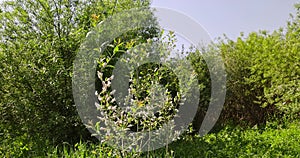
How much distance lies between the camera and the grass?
412 cm

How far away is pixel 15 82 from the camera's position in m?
4.68

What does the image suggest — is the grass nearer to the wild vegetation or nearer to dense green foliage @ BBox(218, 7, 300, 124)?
the wild vegetation

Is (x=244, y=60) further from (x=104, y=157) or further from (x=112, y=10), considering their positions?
(x=104, y=157)

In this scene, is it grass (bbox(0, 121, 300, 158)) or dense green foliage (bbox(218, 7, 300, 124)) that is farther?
dense green foliage (bbox(218, 7, 300, 124))

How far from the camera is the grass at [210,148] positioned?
4.12 m

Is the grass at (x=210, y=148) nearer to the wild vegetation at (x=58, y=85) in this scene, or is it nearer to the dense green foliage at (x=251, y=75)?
the wild vegetation at (x=58, y=85)

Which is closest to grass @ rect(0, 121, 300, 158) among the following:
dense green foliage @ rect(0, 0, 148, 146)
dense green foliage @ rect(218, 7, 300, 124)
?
dense green foliage @ rect(0, 0, 148, 146)

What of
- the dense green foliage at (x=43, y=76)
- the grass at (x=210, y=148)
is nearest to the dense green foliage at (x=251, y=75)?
the grass at (x=210, y=148)

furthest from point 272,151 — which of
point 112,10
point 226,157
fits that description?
point 112,10

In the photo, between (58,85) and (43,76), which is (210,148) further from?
(43,76)

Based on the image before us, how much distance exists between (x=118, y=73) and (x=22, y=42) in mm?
1431

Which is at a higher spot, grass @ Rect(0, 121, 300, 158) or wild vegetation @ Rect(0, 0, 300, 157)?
wild vegetation @ Rect(0, 0, 300, 157)

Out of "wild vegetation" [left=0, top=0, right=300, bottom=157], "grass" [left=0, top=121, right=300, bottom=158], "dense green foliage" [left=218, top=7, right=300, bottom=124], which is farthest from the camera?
"dense green foliage" [left=218, top=7, right=300, bottom=124]

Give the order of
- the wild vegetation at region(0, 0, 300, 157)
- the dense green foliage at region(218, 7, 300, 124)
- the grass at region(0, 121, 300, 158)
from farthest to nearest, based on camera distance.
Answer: the dense green foliage at region(218, 7, 300, 124)
the wild vegetation at region(0, 0, 300, 157)
the grass at region(0, 121, 300, 158)
